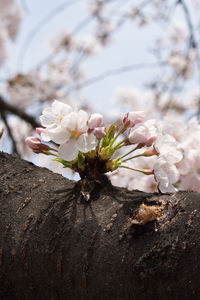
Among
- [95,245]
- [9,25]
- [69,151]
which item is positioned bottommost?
[95,245]

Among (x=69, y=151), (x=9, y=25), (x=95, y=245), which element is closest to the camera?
(x=95, y=245)

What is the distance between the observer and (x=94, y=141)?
93cm

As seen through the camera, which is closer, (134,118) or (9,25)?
(134,118)

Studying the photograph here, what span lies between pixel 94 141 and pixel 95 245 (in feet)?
0.87

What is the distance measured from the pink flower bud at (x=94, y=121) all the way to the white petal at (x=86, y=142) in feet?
0.08

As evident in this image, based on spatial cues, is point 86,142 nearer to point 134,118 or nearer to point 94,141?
point 94,141

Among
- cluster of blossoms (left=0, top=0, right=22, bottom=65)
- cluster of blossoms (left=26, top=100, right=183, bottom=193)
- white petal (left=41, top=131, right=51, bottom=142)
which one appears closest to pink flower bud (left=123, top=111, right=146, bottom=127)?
cluster of blossoms (left=26, top=100, right=183, bottom=193)

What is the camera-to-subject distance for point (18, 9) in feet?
26.1

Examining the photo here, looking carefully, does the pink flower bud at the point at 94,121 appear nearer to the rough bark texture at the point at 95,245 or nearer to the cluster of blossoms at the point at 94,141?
the cluster of blossoms at the point at 94,141

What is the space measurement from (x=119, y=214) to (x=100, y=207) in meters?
0.05

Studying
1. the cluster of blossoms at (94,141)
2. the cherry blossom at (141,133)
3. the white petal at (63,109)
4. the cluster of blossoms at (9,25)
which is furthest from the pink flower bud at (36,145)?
the cluster of blossoms at (9,25)

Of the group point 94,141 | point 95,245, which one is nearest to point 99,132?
point 94,141

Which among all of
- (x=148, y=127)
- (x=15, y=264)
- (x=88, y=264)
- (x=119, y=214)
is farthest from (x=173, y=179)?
(x=15, y=264)

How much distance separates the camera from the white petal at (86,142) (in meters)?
0.90
